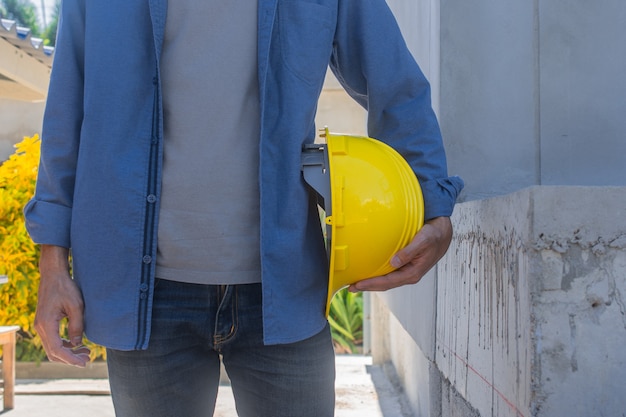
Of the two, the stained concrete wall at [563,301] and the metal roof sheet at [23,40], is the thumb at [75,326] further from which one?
the metal roof sheet at [23,40]

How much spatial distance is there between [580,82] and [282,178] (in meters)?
1.58

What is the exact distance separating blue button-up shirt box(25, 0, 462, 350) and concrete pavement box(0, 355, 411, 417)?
3.49 metres

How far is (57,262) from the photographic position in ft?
6.08

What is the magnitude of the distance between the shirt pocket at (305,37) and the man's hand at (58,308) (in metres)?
0.70

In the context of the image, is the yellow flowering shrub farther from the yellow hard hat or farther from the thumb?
the yellow hard hat

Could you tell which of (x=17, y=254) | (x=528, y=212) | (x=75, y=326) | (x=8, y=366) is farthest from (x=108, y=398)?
(x=528, y=212)

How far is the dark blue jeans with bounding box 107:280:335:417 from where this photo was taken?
180 cm

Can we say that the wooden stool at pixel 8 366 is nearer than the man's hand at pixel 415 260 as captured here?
No

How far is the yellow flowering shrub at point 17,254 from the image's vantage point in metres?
6.86

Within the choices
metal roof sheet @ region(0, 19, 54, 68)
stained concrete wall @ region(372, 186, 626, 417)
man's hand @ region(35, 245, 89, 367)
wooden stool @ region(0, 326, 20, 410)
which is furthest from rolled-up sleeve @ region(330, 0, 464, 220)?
metal roof sheet @ region(0, 19, 54, 68)

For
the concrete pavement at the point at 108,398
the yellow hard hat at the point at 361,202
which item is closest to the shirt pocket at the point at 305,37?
the yellow hard hat at the point at 361,202

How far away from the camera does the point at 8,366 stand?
579cm

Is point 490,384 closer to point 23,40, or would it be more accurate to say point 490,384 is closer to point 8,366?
point 8,366

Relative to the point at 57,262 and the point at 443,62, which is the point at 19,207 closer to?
the point at 443,62
